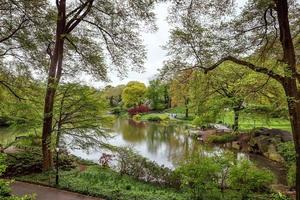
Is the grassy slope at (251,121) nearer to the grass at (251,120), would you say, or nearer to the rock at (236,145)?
the grass at (251,120)

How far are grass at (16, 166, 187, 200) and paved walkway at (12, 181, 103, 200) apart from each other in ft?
1.00

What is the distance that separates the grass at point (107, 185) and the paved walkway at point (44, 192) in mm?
306

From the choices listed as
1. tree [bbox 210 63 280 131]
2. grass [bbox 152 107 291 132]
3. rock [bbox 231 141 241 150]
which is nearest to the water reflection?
rock [bbox 231 141 241 150]

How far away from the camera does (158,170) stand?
13.1 m

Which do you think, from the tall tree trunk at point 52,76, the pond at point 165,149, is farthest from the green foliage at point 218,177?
the tall tree trunk at point 52,76

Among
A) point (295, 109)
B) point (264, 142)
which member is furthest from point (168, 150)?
point (295, 109)

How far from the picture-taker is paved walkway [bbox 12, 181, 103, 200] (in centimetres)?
1059

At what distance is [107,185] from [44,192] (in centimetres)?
219

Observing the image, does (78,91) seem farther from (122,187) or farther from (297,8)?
(297,8)

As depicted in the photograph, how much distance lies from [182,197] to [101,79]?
6.89 metres

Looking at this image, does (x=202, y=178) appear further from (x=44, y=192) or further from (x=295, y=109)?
(x=44, y=192)

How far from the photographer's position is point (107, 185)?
11891 mm

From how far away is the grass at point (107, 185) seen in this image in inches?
407

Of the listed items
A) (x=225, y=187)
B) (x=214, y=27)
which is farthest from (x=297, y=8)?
(x=225, y=187)
